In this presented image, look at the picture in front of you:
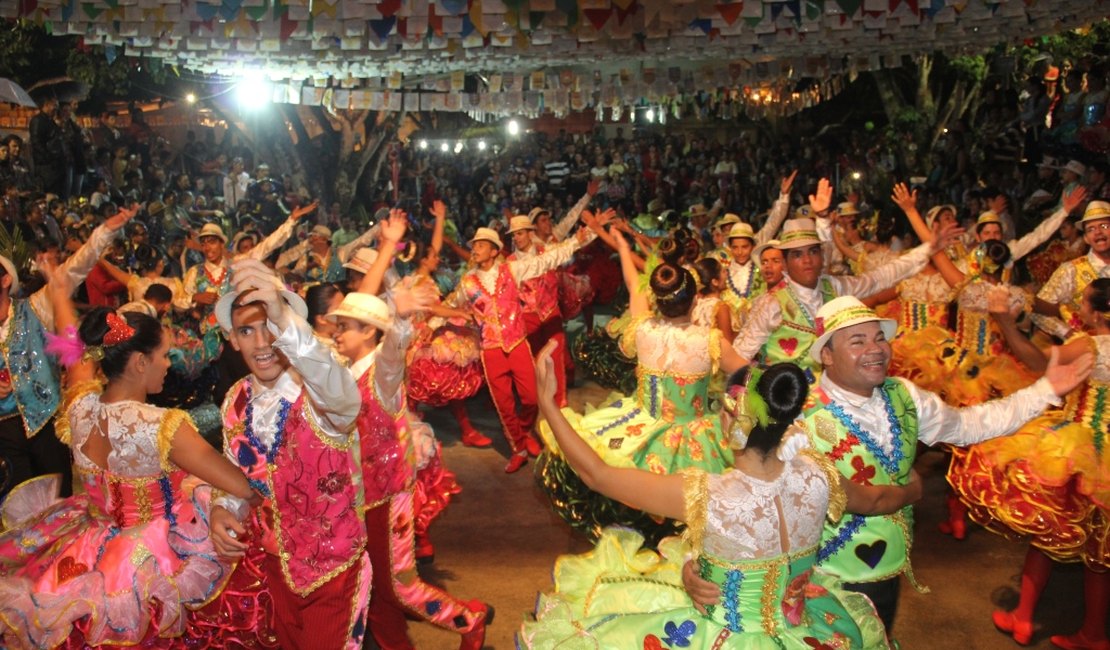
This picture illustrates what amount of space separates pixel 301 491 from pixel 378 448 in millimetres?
801

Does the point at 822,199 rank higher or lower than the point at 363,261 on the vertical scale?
higher

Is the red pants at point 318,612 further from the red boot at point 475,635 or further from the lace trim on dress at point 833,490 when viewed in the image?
the lace trim on dress at point 833,490

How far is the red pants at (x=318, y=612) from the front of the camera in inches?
135

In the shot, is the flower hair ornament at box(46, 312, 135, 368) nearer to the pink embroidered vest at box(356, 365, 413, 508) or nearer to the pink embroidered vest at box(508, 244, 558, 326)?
the pink embroidered vest at box(356, 365, 413, 508)

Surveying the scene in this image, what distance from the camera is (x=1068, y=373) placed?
3.53 m

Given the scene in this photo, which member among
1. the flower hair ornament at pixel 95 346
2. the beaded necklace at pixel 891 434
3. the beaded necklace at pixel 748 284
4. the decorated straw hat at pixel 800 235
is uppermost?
the decorated straw hat at pixel 800 235

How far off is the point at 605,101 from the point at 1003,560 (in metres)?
10.5

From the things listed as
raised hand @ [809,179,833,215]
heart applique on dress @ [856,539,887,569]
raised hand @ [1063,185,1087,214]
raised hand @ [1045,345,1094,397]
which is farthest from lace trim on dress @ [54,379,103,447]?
raised hand @ [1063,185,1087,214]

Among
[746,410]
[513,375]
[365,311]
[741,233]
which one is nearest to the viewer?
[746,410]

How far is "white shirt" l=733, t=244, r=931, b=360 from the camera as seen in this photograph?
5.40 m

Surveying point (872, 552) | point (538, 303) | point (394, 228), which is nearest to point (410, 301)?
point (394, 228)

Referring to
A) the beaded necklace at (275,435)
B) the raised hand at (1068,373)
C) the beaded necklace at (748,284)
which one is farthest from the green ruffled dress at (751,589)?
the beaded necklace at (748,284)

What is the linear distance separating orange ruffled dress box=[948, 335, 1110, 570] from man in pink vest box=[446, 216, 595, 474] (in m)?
4.27

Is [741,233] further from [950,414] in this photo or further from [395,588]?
[395,588]
